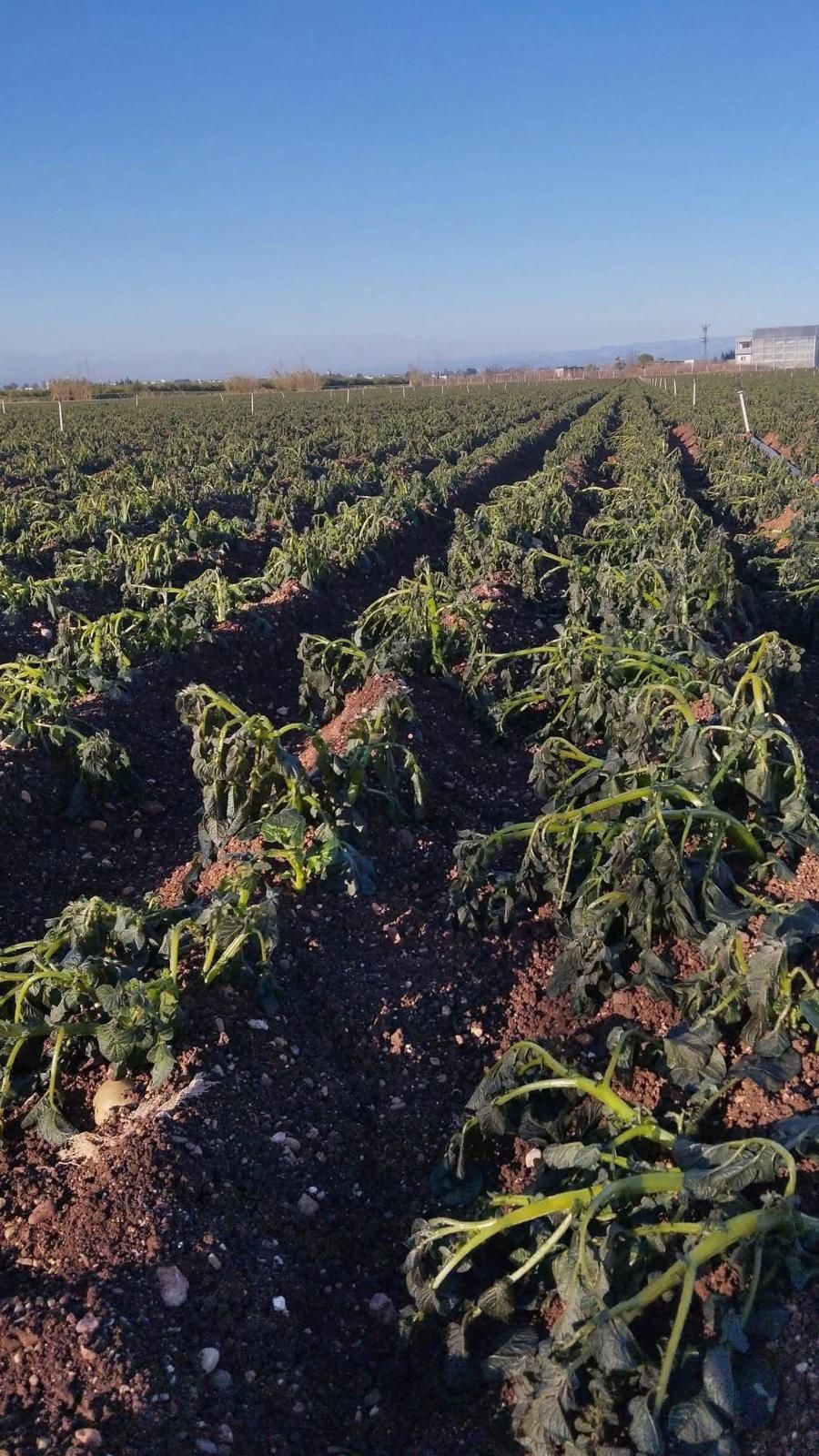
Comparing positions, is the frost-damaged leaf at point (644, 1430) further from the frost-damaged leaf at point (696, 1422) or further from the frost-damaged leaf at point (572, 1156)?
the frost-damaged leaf at point (572, 1156)

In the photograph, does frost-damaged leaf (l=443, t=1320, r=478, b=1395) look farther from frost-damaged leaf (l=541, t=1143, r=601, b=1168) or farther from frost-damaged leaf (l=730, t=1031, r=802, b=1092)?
frost-damaged leaf (l=730, t=1031, r=802, b=1092)

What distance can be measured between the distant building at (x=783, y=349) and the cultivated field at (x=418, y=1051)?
106 meters

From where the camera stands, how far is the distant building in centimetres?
10203

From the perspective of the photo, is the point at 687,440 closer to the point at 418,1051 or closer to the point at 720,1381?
the point at 418,1051

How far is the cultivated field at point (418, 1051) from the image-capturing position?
8.21 feet

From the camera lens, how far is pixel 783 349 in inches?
4158

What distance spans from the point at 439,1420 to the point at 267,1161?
2.92 ft

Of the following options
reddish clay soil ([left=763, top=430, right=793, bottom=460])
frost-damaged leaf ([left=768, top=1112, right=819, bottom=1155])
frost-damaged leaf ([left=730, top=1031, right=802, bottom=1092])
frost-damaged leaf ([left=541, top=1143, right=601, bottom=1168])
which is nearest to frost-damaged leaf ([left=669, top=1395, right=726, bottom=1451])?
frost-damaged leaf ([left=541, top=1143, right=601, bottom=1168])

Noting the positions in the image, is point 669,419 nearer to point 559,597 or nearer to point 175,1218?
point 559,597

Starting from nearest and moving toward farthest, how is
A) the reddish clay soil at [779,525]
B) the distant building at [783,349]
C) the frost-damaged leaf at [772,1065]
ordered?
the frost-damaged leaf at [772,1065], the reddish clay soil at [779,525], the distant building at [783,349]

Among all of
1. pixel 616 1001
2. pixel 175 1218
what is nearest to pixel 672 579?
pixel 616 1001

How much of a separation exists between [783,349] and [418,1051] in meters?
116

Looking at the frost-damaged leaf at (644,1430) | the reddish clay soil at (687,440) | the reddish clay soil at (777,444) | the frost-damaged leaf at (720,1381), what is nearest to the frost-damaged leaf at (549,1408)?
the frost-damaged leaf at (644,1430)

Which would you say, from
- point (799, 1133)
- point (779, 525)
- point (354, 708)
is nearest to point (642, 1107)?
point (799, 1133)
